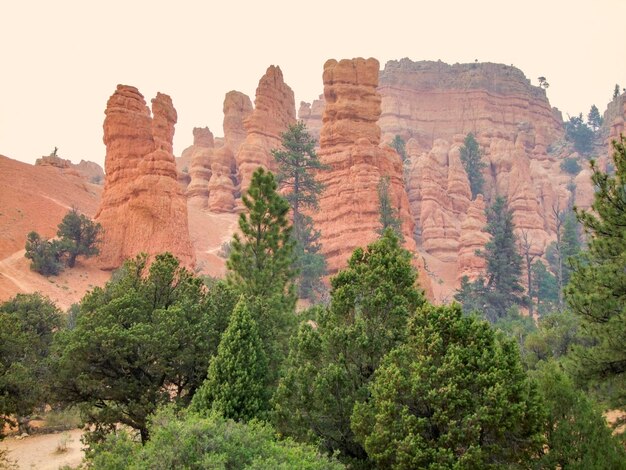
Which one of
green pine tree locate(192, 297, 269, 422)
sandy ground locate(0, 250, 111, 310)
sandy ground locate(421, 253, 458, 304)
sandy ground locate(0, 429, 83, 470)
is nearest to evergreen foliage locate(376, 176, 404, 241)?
sandy ground locate(421, 253, 458, 304)

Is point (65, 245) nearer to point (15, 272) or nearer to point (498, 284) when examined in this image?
point (15, 272)

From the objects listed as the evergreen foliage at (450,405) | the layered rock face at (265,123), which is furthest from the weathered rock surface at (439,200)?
the evergreen foliage at (450,405)

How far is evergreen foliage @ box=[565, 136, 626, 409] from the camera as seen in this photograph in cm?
1483

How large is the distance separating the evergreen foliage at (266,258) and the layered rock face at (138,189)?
66.6 ft

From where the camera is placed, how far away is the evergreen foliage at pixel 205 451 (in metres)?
9.91

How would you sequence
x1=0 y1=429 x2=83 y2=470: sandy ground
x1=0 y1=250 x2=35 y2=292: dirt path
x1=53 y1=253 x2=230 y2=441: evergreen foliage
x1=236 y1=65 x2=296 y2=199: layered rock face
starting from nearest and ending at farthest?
x1=53 y1=253 x2=230 y2=441: evergreen foliage, x1=0 y1=429 x2=83 y2=470: sandy ground, x1=0 y1=250 x2=35 y2=292: dirt path, x1=236 y1=65 x2=296 y2=199: layered rock face

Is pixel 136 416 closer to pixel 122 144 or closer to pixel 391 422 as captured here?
pixel 391 422

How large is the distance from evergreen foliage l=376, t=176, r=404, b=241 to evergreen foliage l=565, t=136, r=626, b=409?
33889mm

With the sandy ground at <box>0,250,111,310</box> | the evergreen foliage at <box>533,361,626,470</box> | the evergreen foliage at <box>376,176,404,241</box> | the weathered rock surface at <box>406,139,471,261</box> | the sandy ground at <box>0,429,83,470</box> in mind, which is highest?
the weathered rock surface at <box>406,139,471,261</box>

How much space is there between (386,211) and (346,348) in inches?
1482

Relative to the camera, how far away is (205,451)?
10211 millimetres

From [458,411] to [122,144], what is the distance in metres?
45.4

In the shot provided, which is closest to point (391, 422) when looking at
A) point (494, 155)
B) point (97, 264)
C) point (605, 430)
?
point (605, 430)

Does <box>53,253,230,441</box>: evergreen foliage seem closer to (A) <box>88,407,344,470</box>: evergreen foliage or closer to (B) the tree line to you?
(B) the tree line
